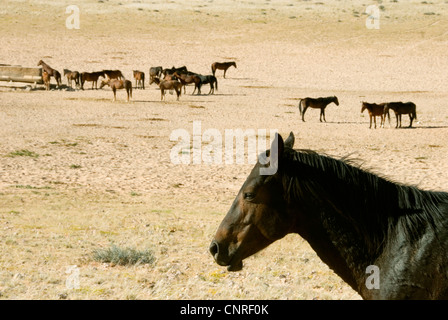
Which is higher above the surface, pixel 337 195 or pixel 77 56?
pixel 77 56

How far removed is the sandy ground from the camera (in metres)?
9.41

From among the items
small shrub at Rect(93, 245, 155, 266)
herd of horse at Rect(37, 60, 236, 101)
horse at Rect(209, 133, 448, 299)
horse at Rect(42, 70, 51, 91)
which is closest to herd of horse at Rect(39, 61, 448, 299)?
horse at Rect(209, 133, 448, 299)

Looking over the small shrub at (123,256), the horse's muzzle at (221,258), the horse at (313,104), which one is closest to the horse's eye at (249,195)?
the horse's muzzle at (221,258)

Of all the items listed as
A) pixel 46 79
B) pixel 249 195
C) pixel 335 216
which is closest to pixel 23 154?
pixel 249 195

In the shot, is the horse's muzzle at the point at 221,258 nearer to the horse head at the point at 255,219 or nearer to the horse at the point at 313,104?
the horse head at the point at 255,219

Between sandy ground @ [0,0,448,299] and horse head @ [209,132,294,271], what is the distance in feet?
3.98

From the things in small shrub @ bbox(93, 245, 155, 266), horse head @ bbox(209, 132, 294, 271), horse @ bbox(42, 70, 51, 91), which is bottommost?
small shrub @ bbox(93, 245, 155, 266)

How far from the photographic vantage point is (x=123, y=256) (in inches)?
317

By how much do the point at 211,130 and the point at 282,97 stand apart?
35.6ft

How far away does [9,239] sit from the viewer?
357 inches

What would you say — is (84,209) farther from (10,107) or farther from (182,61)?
(182,61)

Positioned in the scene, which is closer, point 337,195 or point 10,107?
point 337,195

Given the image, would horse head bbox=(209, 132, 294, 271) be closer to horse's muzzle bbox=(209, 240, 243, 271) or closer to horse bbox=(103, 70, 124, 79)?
horse's muzzle bbox=(209, 240, 243, 271)

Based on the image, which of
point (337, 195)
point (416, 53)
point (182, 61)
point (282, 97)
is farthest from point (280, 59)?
point (337, 195)
